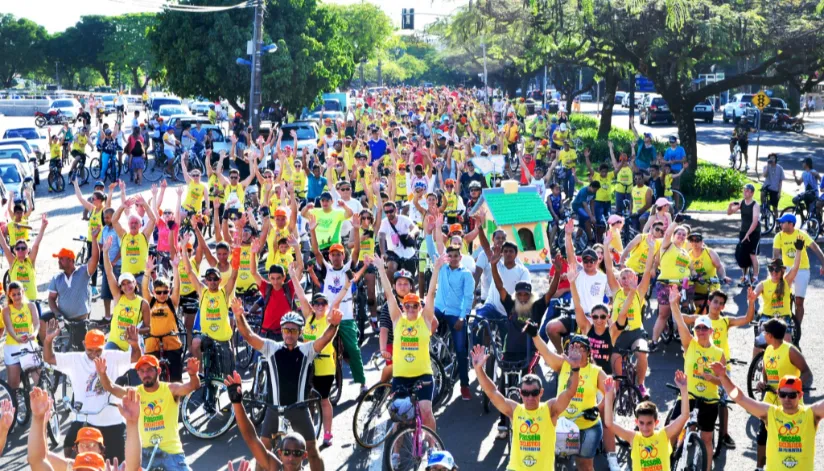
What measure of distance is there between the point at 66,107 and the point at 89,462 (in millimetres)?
63577

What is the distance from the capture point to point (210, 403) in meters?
10.5

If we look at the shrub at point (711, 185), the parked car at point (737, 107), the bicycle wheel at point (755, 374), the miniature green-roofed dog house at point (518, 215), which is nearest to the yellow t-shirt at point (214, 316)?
the bicycle wheel at point (755, 374)

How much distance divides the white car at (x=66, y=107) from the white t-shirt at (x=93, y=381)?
5742cm

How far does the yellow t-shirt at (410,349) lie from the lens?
9.42 meters

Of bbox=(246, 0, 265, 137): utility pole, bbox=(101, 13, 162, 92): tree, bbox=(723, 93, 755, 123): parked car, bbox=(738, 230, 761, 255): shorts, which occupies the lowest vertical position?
bbox=(738, 230, 761, 255): shorts

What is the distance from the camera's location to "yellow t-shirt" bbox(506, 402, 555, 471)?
7352 millimetres

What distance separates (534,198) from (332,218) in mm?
4023

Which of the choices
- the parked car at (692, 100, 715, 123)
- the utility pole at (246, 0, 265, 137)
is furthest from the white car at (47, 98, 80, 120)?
the utility pole at (246, 0, 265, 137)

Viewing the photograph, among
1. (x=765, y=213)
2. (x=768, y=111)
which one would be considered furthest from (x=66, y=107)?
(x=765, y=213)

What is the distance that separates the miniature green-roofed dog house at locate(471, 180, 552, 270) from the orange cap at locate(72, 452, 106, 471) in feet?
36.4

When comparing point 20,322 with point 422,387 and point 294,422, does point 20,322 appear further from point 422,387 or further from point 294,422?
point 422,387

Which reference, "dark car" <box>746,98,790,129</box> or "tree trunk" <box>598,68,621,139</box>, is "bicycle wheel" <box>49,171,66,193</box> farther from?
"dark car" <box>746,98,790,129</box>

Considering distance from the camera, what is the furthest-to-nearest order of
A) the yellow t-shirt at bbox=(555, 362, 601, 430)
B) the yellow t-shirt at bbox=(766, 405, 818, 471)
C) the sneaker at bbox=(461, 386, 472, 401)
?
the sneaker at bbox=(461, 386, 472, 401) → the yellow t-shirt at bbox=(555, 362, 601, 430) → the yellow t-shirt at bbox=(766, 405, 818, 471)

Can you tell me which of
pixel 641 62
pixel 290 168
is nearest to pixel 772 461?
pixel 290 168
